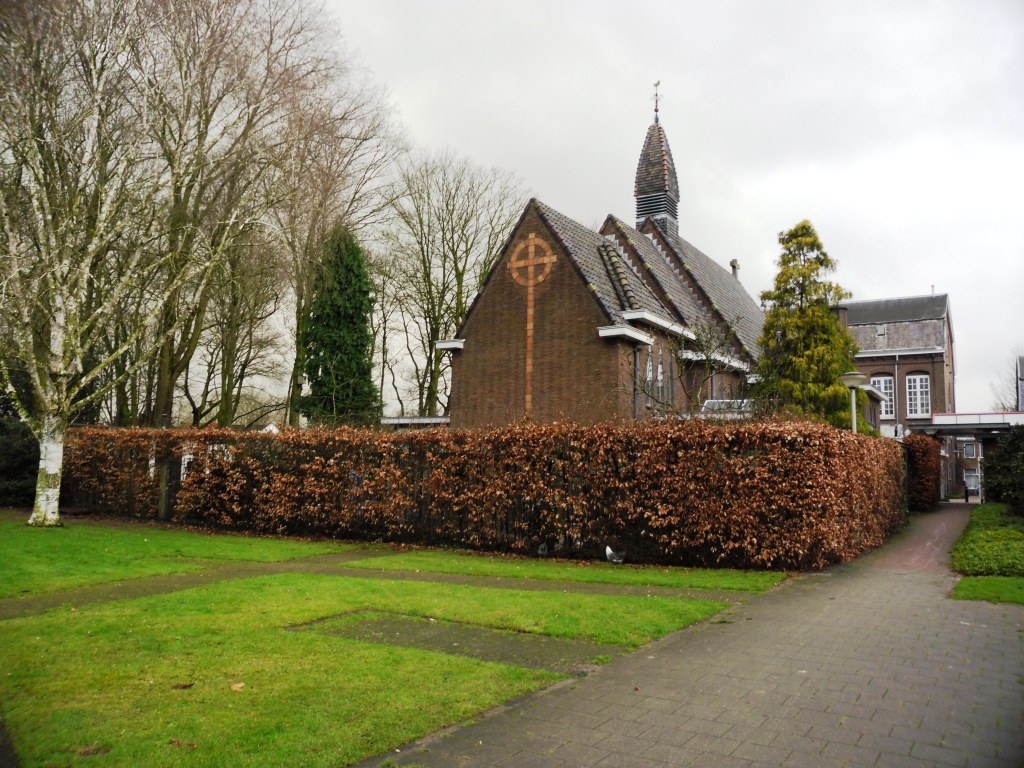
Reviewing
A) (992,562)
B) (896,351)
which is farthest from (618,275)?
(896,351)

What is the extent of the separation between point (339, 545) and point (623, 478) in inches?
255

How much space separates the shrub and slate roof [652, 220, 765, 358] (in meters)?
6.38

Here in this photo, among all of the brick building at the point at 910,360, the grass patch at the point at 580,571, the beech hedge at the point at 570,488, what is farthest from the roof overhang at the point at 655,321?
the brick building at the point at 910,360

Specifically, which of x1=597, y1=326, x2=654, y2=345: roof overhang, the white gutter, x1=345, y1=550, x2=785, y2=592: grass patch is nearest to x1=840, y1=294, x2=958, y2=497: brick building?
x1=597, y1=326, x2=654, y2=345: roof overhang

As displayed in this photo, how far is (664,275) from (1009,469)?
534 inches

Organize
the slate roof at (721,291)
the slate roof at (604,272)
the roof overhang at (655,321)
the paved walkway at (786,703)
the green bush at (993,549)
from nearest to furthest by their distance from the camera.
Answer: the paved walkway at (786,703) < the green bush at (993,549) < the roof overhang at (655,321) < the slate roof at (604,272) < the slate roof at (721,291)

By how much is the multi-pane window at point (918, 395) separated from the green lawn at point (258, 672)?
47564 mm

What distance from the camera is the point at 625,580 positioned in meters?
11.4

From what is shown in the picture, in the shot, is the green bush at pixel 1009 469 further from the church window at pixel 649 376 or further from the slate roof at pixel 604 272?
the slate roof at pixel 604 272

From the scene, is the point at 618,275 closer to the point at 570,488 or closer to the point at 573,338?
the point at 573,338

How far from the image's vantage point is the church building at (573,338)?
22.6 meters

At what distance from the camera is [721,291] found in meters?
33.8

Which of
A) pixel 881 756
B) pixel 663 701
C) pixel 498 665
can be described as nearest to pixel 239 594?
pixel 498 665

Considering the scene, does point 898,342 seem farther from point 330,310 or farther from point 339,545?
point 339,545
